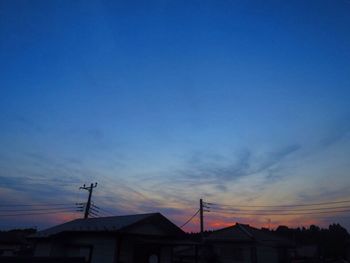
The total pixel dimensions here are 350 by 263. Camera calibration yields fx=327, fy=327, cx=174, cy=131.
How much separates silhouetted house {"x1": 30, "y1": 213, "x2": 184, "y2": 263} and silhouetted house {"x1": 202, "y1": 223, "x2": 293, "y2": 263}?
44.4ft

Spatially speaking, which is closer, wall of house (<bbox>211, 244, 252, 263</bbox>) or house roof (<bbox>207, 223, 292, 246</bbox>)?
wall of house (<bbox>211, 244, 252, 263</bbox>)

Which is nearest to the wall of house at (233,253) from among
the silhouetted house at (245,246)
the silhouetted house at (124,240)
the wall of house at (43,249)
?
the silhouetted house at (245,246)

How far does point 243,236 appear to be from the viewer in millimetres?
39469

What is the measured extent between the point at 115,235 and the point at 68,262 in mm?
7556

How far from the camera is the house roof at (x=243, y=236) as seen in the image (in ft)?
127

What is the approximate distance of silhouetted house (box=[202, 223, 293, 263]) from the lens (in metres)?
38.2

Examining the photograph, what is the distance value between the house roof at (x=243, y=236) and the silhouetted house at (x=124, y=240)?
16265 millimetres

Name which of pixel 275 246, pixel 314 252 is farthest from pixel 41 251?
pixel 314 252

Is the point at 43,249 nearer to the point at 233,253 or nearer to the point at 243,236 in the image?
the point at 233,253

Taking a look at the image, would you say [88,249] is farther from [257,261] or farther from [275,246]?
[275,246]

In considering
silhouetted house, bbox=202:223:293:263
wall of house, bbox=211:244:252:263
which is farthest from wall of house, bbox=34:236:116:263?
wall of house, bbox=211:244:252:263

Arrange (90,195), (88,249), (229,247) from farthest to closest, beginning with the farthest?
(90,195)
(229,247)
(88,249)

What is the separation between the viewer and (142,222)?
23.2 metres

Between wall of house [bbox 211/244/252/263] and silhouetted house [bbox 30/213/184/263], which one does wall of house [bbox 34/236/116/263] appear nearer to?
silhouetted house [bbox 30/213/184/263]
